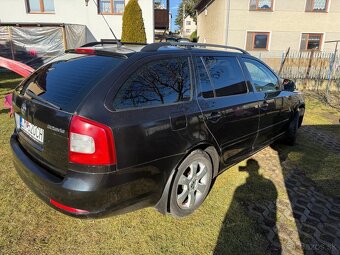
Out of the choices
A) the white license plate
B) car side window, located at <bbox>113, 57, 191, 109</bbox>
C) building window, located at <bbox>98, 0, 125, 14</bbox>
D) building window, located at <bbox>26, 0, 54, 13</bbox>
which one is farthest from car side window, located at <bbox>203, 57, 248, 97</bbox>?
building window, located at <bbox>26, 0, 54, 13</bbox>

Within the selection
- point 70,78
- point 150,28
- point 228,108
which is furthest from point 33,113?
point 150,28

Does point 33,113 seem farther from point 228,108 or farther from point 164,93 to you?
point 228,108

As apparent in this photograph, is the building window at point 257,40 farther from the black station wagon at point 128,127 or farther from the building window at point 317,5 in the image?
the black station wagon at point 128,127

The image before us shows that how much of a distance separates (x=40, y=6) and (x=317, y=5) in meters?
16.9

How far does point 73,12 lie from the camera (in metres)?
16.2

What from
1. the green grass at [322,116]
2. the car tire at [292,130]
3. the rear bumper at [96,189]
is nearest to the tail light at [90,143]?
the rear bumper at [96,189]

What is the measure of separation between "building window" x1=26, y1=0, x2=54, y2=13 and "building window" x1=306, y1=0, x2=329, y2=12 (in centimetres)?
1562

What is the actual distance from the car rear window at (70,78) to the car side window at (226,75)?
1.16 metres

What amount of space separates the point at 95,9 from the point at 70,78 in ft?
50.2

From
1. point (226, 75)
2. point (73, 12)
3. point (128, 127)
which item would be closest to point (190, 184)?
point (128, 127)

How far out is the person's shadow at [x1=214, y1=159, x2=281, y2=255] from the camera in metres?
2.59

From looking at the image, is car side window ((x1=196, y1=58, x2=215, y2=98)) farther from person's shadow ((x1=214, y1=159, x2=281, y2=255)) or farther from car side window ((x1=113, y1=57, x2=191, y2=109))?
person's shadow ((x1=214, y1=159, x2=281, y2=255))

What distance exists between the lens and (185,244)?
8.53 ft

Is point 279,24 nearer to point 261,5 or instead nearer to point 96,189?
point 261,5
